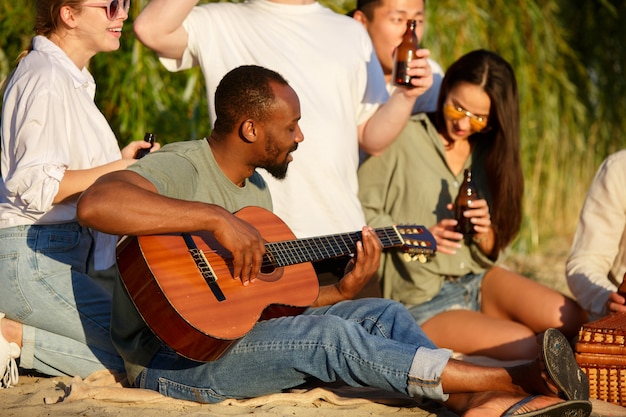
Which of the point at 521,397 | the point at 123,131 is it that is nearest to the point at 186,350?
the point at 521,397

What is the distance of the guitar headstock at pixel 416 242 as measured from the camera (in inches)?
176

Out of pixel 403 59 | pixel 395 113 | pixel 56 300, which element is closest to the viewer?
pixel 56 300

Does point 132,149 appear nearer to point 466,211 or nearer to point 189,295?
point 189,295

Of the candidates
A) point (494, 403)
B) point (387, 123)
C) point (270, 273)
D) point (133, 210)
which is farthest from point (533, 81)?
point (133, 210)

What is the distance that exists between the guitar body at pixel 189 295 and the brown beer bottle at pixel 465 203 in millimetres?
1450

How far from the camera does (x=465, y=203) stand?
4.94m

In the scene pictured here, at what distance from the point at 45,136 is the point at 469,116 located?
7.34ft

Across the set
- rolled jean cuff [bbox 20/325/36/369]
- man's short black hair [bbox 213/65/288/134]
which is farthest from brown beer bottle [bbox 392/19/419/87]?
rolled jean cuff [bbox 20/325/36/369]

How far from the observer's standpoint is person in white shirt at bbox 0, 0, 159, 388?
3941mm

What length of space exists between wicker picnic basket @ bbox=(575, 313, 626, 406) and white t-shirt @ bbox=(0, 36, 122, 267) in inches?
84.6

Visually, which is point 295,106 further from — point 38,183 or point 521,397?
point 521,397

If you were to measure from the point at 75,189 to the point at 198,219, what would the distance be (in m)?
0.74

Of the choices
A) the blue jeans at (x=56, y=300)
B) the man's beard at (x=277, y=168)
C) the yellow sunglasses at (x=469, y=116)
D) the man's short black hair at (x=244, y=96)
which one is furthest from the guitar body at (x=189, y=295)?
the yellow sunglasses at (x=469, y=116)

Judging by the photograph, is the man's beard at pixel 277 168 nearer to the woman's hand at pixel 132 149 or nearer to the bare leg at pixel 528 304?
the woman's hand at pixel 132 149
